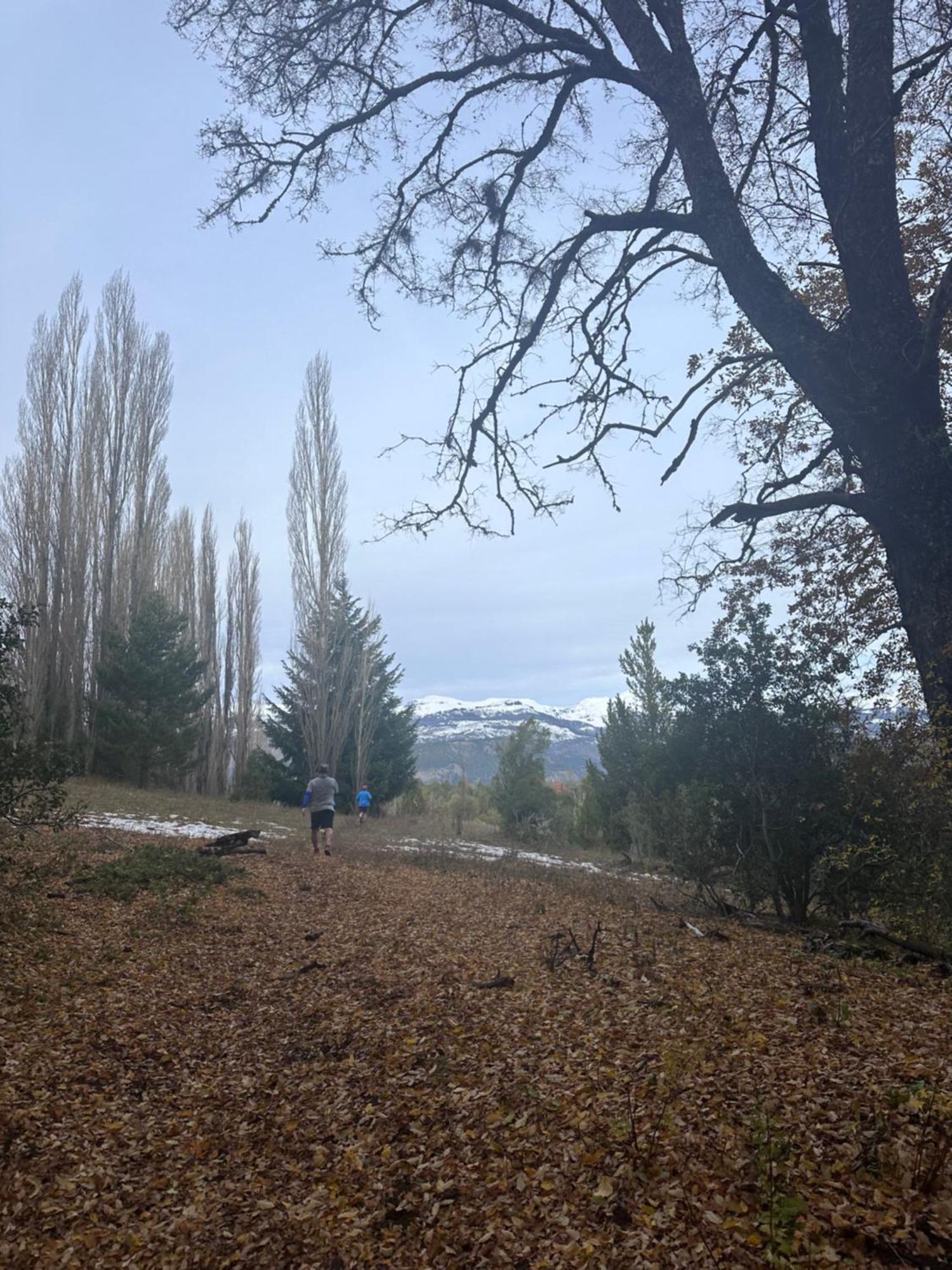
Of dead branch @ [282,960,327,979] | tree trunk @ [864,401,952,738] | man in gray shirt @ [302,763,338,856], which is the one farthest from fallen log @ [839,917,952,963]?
man in gray shirt @ [302,763,338,856]

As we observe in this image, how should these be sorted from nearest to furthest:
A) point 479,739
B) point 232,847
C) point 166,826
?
point 232,847 → point 166,826 → point 479,739

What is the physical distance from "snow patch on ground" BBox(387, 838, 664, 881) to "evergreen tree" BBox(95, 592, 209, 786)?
10.3m

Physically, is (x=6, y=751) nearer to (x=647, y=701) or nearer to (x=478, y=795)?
(x=647, y=701)

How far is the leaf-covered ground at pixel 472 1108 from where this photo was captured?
7.95 ft

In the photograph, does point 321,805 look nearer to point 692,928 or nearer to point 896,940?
point 692,928

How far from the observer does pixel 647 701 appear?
2062cm

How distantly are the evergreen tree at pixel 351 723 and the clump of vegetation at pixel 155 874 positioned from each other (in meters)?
12.4

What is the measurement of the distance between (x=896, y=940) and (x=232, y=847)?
8.20 m

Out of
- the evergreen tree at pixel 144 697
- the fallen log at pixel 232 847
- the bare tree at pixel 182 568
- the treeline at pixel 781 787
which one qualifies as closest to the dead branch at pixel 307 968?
the treeline at pixel 781 787

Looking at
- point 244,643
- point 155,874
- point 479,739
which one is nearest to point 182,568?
point 244,643

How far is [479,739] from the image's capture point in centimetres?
13688

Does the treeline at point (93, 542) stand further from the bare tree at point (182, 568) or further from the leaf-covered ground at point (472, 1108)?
the leaf-covered ground at point (472, 1108)

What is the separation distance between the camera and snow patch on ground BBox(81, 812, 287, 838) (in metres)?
12.0

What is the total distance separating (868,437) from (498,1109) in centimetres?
329
